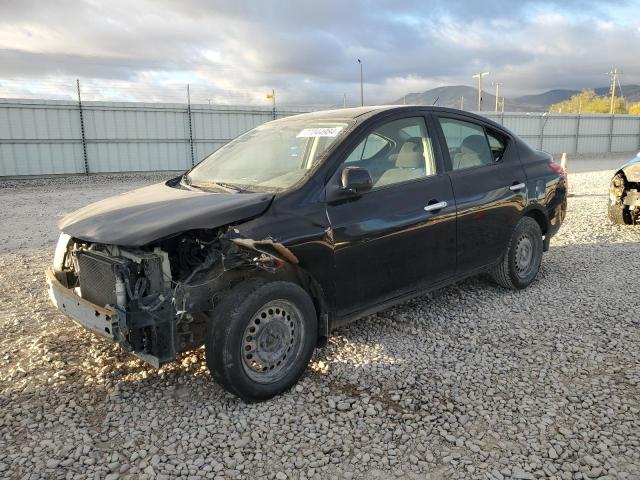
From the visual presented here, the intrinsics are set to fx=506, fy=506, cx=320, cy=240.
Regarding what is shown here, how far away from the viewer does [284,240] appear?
10.1ft

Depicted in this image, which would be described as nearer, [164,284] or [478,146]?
[164,284]

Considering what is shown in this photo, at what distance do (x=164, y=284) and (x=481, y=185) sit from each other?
282 cm

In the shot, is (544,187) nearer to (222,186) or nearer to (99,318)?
(222,186)

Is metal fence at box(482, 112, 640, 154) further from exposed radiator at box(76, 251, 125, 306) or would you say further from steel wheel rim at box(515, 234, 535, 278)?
exposed radiator at box(76, 251, 125, 306)

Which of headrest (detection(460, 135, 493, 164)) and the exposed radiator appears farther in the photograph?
headrest (detection(460, 135, 493, 164))

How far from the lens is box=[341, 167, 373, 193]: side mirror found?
3295mm

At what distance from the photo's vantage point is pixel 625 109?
63812 millimetres

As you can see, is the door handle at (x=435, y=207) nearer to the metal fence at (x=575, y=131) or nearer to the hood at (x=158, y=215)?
the hood at (x=158, y=215)

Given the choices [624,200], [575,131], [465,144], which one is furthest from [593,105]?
[465,144]

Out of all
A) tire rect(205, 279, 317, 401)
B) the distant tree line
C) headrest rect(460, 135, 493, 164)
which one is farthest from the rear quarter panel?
the distant tree line

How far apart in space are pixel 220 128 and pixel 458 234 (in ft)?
60.4

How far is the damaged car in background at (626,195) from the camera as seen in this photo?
758 centimetres

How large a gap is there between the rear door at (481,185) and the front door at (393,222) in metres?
0.17

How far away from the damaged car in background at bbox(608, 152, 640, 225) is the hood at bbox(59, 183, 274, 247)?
666 cm
